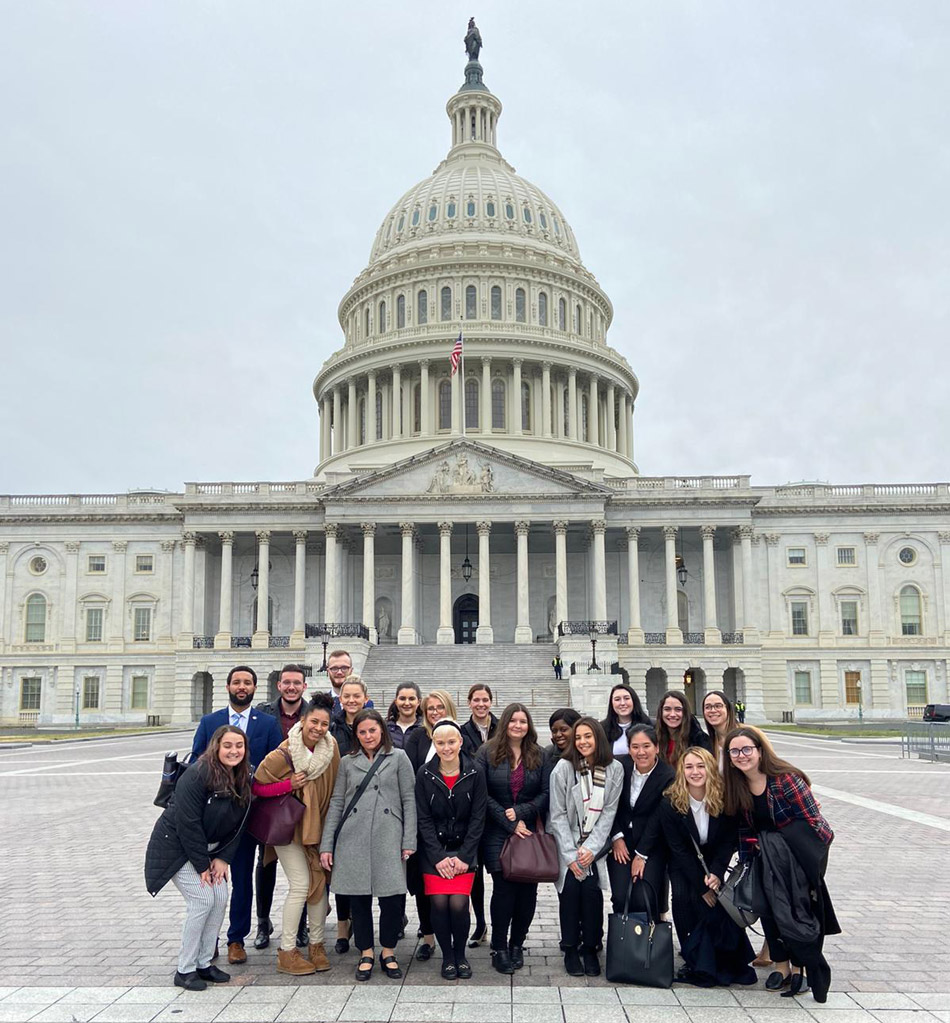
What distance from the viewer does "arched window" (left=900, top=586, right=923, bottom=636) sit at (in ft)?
210

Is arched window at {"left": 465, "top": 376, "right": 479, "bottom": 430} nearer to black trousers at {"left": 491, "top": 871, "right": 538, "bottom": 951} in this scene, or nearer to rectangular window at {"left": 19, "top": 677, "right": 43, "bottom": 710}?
rectangular window at {"left": 19, "top": 677, "right": 43, "bottom": 710}

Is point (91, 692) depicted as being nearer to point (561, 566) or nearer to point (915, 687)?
point (561, 566)

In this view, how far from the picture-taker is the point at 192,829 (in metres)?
8.80

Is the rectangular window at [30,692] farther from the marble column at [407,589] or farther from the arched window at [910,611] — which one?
the arched window at [910,611]

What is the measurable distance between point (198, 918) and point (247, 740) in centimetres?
162

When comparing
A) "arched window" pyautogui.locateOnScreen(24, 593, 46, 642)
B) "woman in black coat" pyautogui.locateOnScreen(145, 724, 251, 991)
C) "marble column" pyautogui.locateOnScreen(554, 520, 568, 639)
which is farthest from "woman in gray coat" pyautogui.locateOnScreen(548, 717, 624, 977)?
"arched window" pyautogui.locateOnScreen(24, 593, 46, 642)

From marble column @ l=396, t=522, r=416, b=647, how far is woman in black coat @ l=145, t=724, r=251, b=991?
50.6 meters

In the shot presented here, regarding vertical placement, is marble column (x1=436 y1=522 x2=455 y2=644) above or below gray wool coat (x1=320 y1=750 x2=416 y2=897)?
above

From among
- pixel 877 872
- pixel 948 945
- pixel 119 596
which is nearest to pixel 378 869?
pixel 948 945

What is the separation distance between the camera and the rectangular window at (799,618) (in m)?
64.4

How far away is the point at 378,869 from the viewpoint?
897cm

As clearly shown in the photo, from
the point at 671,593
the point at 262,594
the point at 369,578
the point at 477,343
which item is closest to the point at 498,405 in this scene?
the point at 477,343

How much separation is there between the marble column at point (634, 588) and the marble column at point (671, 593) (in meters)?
1.77

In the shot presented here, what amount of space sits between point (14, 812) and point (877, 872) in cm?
1538
